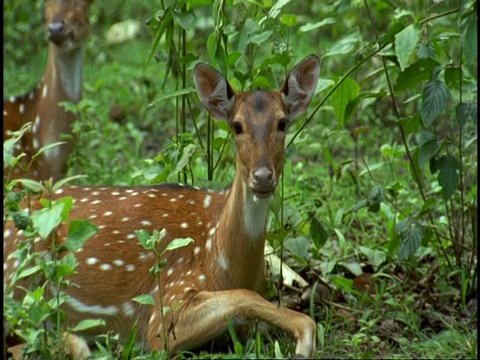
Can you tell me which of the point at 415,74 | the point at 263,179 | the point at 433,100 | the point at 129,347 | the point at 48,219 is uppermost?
the point at 415,74

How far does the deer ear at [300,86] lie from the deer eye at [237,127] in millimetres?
260

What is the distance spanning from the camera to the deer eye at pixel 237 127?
207 inches

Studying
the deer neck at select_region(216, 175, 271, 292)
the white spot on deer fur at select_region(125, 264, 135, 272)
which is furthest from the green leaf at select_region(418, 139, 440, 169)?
the white spot on deer fur at select_region(125, 264, 135, 272)

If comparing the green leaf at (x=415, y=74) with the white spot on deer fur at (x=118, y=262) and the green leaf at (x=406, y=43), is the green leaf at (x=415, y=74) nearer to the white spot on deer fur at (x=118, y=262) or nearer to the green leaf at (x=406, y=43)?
the green leaf at (x=406, y=43)

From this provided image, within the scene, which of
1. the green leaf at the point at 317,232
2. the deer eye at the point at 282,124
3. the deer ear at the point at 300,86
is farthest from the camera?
the green leaf at the point at 317,232

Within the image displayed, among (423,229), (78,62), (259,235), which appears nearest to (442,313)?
Answer: (423,229)

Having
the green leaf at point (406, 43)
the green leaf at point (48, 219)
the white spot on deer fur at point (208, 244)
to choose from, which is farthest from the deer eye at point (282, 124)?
the green leaf at point (48, 219)

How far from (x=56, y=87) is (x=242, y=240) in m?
2.76

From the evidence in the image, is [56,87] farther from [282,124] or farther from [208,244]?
[282,124]

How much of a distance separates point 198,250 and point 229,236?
235 millimetres

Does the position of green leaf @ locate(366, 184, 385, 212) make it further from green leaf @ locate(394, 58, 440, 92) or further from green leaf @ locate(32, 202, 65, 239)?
green leaf @ locate(32, 202, 65, 239)

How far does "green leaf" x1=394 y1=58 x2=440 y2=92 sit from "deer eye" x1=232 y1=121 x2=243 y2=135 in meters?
0.81

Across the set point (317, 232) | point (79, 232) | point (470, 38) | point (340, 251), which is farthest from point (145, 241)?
point (340, 251)

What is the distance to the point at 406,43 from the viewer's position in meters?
5.16
